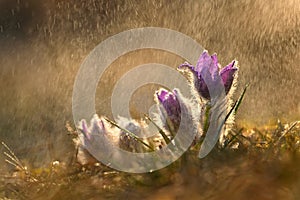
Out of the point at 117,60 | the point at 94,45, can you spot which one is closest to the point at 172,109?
the point at 117,60

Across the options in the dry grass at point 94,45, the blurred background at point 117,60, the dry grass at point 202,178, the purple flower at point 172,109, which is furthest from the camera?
the blurred background at point 117,60

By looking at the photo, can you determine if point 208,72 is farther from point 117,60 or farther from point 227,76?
point 117,60

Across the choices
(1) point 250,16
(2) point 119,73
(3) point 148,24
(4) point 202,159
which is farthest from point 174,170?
(3) point 148,24

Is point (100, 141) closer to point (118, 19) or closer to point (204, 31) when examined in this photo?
point (204, 31)

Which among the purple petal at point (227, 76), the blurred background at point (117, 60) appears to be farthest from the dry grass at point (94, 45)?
the purple petal at point (227, 76)

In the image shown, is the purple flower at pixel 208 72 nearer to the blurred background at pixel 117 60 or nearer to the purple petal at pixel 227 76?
the purple petal at pixel 227 76

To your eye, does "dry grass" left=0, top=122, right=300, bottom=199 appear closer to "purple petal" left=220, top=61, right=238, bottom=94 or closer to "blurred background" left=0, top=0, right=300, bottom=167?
"purple petal" left=220, top=61, right=238, bottom=94
